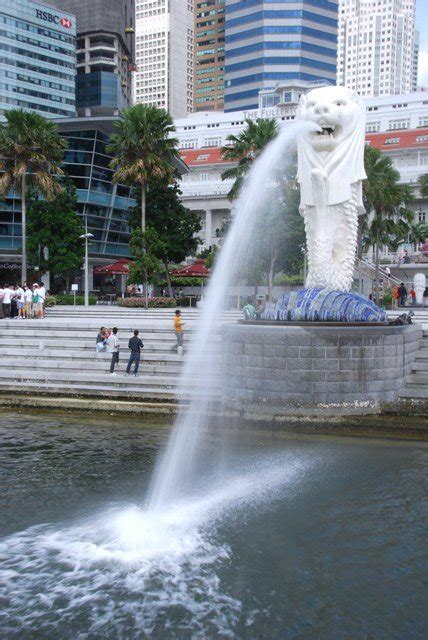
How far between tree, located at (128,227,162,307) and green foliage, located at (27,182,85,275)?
20.8ft

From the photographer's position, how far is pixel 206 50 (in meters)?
173

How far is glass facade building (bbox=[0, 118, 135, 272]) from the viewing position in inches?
2483

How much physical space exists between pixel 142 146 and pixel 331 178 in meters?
26.0

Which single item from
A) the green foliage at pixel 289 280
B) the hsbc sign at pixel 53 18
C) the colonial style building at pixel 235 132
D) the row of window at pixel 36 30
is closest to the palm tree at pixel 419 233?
the colonial style building at pixel 235 132

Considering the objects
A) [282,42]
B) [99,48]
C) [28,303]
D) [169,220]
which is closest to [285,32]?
[282,42]


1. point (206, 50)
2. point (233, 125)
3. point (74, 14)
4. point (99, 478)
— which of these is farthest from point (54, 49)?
point (99, 478)

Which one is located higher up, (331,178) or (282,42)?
(282,42)

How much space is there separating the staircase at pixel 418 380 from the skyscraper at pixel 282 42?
115 metres

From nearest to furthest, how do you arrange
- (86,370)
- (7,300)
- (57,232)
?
1. (86,370)
2. (7,300)
3. (57,232)

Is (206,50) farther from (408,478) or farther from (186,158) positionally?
(408,478)

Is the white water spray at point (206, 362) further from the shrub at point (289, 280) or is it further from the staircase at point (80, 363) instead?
the shrub at point (289, 280)

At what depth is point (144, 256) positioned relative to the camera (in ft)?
127

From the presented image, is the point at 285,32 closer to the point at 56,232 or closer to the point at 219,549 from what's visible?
the point at 56,232

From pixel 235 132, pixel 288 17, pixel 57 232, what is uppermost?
pixel 288 17
